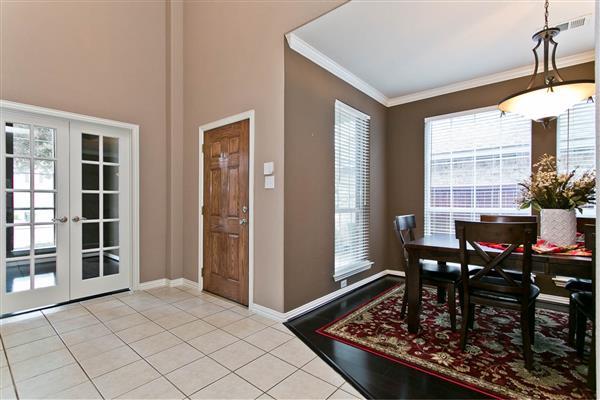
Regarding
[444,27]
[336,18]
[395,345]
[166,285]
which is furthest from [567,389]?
[166,285]

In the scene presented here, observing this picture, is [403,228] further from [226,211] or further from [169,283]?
[169,283]

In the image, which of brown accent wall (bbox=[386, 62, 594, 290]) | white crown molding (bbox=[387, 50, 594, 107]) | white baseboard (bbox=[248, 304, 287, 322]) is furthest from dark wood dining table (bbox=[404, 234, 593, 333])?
white crown molding (bbox=[387, 50, 594, 107])

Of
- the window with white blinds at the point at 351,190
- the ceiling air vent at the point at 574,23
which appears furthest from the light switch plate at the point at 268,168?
the ceiling air vent at the point at 574,23

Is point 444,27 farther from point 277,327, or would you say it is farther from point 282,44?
point 277,327

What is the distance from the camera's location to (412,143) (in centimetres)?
464

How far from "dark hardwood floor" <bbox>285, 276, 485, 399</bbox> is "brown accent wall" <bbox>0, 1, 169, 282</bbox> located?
8.72 feet

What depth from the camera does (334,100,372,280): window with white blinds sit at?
3.70 meters

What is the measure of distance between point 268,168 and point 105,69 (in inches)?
97.6

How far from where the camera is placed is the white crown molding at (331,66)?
9.94 feet

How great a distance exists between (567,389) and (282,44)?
3484mm

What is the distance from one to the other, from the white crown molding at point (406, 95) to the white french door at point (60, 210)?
252 centimetres

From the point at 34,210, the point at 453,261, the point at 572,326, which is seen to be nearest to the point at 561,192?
the point at 453,261

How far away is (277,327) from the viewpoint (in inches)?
110

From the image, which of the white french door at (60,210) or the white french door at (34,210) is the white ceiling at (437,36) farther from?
the white french door at (34,210)
